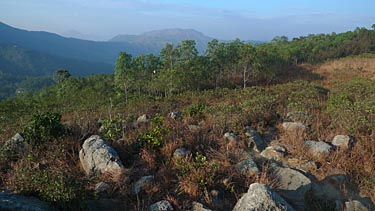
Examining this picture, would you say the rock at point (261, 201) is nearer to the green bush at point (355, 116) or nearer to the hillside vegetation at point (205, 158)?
the hillside vegetation at point (205, 158)

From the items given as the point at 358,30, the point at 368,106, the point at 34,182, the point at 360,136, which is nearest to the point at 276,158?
the point at 360,136

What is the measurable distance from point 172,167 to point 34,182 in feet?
5.74

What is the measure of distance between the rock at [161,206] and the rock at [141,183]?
1.46 feet

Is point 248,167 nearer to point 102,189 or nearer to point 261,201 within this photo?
point 261,201

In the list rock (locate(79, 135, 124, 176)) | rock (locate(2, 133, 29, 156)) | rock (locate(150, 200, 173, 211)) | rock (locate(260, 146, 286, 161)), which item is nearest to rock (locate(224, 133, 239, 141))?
rock (locate(260, 146, 286, 161))

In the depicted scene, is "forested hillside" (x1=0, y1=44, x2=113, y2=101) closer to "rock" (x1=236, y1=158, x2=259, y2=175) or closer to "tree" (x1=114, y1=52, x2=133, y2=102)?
A: "tree" (x1=114, y1=52, x2=133, y2=102)

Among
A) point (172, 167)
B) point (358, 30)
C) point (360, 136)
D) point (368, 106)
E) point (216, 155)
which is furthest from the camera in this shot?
point (358, 30)

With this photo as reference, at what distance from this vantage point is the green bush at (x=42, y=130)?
15.9ft

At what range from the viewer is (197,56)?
17.7 meters

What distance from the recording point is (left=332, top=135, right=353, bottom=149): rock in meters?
4.98

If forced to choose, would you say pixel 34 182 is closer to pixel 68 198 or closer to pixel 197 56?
pixel 68 198

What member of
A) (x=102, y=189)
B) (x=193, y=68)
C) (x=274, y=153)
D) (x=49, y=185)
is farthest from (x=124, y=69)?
(x=49, y=185)

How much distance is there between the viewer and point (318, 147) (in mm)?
4914

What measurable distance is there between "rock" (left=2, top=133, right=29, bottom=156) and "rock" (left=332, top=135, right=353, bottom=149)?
506 centimetres
